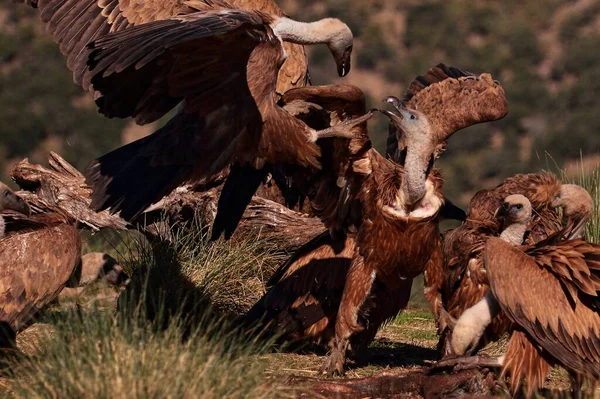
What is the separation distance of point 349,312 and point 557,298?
4.81ft

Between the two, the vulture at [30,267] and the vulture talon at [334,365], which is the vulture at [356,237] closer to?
the vulture talon at [334,365]

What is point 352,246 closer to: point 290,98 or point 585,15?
Answer: point 290,98

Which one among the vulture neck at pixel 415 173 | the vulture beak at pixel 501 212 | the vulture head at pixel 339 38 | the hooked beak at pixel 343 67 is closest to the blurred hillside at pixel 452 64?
→ the hooked beak at pixel 343 67

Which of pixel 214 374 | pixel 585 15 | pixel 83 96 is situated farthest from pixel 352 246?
pixel 585 15

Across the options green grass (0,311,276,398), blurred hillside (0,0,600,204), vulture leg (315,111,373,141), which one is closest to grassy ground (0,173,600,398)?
green grass (0,311,276,398)

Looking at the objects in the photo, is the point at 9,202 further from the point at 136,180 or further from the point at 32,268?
the point at 136,180

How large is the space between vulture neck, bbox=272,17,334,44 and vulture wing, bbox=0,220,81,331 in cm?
198

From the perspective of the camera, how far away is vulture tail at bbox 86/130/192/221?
708 cm

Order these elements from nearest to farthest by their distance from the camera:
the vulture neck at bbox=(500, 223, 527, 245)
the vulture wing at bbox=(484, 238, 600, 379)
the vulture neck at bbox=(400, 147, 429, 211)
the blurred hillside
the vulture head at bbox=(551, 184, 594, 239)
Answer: the vulture wing at bbox=(484, 238, 600, 379) < the vulture neck at bbox=(400, 147, 429, 211) < the vulture neck at bbox=(500, 223, 527, 245) < the vulture head at bbox=(551, 184, 594, 239) < the blurred hillside

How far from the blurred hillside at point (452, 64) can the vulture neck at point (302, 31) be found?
15.1 metres

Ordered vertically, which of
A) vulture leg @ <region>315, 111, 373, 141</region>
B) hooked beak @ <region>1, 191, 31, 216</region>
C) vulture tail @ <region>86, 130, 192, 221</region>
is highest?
vulture leg @ <region>315, 111, 373, 141</region>

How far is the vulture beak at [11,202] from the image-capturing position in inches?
292

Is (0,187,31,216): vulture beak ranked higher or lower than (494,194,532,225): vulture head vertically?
lower

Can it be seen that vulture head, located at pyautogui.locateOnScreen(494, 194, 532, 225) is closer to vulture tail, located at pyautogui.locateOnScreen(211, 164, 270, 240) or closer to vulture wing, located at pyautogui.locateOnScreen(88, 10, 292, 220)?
vulture wing, located at pyautogui.locateOnScreen(88, 10, 292, 220)
